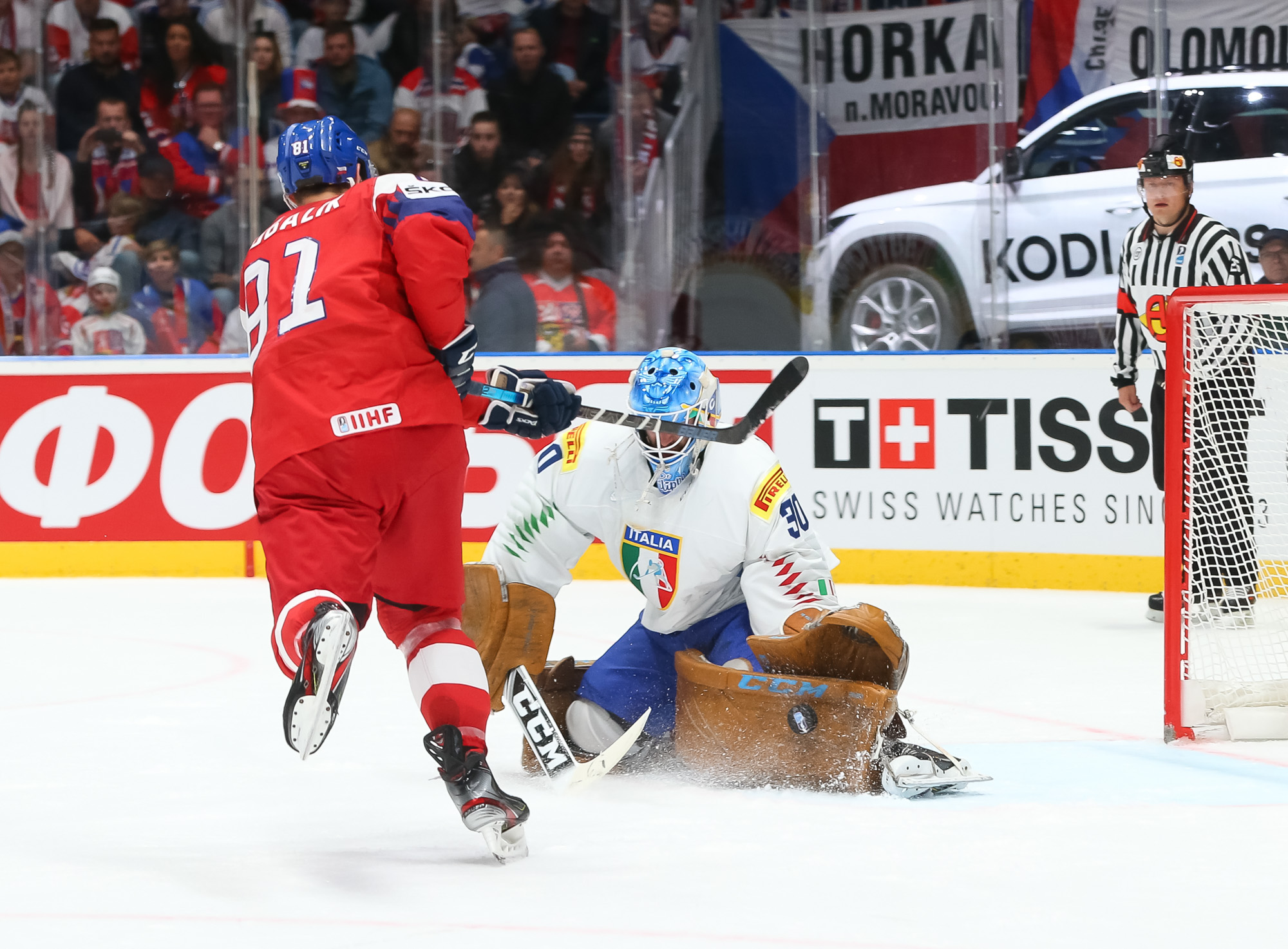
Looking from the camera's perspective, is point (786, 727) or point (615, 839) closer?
point (615, 839)

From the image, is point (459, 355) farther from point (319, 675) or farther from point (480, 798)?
point (480, 798)

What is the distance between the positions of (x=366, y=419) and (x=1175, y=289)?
315cm

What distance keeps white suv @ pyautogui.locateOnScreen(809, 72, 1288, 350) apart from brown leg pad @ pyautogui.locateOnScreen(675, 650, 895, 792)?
421 centimetres

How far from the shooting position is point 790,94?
24.8ft

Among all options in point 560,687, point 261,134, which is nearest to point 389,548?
point 560,687

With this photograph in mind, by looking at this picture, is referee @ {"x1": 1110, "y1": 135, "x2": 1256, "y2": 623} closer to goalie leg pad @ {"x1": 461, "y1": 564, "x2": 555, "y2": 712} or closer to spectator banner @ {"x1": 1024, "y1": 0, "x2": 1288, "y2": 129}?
spectator banner @ {"x1": 1024, "y1": 0, "x2": 1288, "y2": 129}

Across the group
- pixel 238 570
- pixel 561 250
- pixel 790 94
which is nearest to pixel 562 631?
pixel 238 570

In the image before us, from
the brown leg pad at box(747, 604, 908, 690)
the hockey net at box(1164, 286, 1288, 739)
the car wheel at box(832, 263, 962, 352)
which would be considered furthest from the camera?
the car wheel at box(832, 263, 962, 352)

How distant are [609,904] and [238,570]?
4794mm

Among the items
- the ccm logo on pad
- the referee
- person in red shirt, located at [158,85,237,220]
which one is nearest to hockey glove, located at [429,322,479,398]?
the ccm logo on pad

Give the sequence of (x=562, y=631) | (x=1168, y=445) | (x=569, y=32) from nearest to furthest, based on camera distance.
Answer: (x=1168, y=445)
(x=562, y=631)
(x=569, y=32)

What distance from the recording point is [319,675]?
2254mm

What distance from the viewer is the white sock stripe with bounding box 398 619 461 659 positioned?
2580mm

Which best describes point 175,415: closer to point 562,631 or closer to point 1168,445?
point 562,631
